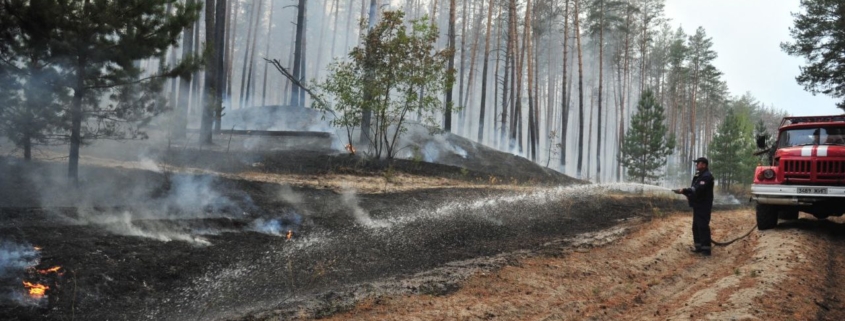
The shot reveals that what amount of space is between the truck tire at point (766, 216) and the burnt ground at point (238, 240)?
10.3 feet

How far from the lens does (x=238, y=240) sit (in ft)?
30.8

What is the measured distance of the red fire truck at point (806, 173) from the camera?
33.4ft

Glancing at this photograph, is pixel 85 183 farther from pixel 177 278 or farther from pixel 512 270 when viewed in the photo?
pixel 512 270

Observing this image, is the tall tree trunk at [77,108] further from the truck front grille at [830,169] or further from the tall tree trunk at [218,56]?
the truck front grille at [830,169]

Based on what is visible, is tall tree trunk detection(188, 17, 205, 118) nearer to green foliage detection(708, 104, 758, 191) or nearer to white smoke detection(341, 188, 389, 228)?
white smoke detection(341, 188, 389, 228)

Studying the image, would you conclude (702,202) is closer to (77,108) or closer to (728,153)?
(77,108)

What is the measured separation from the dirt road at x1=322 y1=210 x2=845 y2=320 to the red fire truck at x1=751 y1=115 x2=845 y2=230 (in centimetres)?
70

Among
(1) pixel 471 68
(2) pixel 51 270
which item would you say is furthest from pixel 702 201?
(1) pixel 471 68

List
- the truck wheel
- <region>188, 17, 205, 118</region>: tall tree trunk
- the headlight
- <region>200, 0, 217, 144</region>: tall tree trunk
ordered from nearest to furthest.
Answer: the headlight < the truck wheel < <region>200, 0, 217, 144</region>: tall tree trunk < <region>188, 17, 205, 118</region>: tall tree trunk

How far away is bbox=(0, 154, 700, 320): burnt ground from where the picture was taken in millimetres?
6559

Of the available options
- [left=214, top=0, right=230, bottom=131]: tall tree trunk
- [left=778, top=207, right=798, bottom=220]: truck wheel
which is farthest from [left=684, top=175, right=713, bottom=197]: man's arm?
[left=214, top=0, right=230, bottom=131]: tall tree trunk

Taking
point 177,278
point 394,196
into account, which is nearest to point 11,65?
point 177,278

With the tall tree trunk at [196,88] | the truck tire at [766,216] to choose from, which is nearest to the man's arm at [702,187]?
the truck tire at [766,216]

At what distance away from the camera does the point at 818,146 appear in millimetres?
10656
